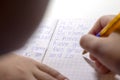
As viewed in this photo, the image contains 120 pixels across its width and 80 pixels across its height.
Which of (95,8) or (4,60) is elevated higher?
(95,8)

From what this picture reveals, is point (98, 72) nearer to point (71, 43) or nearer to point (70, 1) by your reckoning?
point (71, 43)

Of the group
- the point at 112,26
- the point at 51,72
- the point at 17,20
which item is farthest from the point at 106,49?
the point at 17,20

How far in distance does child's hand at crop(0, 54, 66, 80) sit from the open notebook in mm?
17

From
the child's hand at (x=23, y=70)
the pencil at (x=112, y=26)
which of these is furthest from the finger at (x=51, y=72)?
the pencil at (x=112, y=26)

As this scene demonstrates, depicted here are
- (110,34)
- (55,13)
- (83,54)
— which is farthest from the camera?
(55,13)

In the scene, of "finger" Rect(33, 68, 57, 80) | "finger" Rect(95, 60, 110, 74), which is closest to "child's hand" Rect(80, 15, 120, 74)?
"finger" Rect(95, 60, 110, 74)

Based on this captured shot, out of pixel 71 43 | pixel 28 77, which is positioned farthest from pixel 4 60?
pixel 71 43

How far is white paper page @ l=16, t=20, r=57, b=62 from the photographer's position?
2.25 feet

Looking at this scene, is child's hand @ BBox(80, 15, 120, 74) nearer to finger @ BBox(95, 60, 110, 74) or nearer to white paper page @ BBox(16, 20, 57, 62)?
finger @ BBox(95, 60, 110, 74)

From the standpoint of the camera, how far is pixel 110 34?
0.57 m

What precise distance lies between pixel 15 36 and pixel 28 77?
0.46 feet

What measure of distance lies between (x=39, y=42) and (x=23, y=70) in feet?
0.32

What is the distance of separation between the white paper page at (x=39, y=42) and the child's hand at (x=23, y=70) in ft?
0.07

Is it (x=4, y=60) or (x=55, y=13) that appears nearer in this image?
(x=4, y=60)
